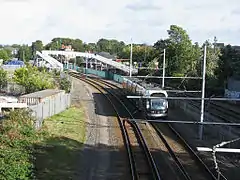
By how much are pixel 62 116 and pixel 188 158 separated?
16.1 meters

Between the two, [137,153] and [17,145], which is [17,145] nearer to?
[17,145]

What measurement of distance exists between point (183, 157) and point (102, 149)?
193 inches

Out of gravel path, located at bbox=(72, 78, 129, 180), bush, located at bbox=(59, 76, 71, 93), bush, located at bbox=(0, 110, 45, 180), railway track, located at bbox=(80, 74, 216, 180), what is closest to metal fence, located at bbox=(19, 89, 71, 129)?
bush, located at bbox=(0, 110, 45, 180)

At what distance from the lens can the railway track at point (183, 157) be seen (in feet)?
70.5

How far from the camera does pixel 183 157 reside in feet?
83.5

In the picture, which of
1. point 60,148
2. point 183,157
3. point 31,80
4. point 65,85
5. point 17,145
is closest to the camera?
point 17,145

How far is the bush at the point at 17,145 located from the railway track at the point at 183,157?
6.68 metres

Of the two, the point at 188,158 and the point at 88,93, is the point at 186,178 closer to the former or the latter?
the point at 188,158

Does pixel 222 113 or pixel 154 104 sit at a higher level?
pixel 154 104

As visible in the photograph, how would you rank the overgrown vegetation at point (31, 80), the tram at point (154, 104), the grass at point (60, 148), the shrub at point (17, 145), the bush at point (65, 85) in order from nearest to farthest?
1. the shrub at point (17, 145)
2. the grass at point (60, 148)
3. the tram at point (154, 104)
4. the overgrown vegetation at point (31, 80)
5. the bush at point (65, 85)

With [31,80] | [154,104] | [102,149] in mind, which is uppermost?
[31,80]

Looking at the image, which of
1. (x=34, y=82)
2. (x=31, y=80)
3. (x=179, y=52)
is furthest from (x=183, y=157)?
(x=179, y=52)

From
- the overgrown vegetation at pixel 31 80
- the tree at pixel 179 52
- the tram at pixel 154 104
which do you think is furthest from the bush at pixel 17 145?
the tree at pixel 179 52

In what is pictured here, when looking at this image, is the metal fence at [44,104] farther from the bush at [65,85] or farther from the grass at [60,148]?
the bush at [65,85]
